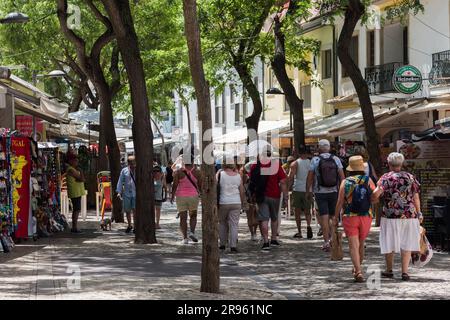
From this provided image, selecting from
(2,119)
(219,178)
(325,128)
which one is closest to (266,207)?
(219,178)

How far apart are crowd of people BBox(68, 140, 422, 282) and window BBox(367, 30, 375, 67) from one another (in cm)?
1196

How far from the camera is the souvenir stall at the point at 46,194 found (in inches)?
739

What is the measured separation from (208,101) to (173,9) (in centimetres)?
2397

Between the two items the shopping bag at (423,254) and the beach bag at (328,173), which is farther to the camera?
the beach bag at (328,173)

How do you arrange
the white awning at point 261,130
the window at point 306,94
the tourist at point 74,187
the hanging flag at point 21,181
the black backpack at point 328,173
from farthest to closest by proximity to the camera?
1. the window at point 306,94
2. the white awning at point 261,130
3. the tourist at point 74,187
4. the hanging flag at point 21,181
5. the black backpack at point 328,173

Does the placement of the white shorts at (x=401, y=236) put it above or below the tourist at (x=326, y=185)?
below

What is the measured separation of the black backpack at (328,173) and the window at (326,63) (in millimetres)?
22076

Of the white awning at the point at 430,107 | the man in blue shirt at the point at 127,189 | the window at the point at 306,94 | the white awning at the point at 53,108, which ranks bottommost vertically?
the man in blue shirt at the point at 127,189

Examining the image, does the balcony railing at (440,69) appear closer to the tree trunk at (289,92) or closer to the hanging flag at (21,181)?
Answer: the tree trunk at (289,92)

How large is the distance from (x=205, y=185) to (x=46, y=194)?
9532 mm

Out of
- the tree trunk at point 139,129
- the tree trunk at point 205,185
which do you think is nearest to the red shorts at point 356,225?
the tree trunk at point 205,185

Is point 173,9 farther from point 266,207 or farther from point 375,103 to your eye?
point 266,207

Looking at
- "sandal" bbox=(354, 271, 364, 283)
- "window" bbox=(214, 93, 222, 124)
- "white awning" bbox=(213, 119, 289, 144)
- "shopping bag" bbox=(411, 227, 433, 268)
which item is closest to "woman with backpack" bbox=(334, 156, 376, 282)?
"sandal" bbox=(354, 271, 364, 283)

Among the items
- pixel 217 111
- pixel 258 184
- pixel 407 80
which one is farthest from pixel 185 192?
pixel 217 111
